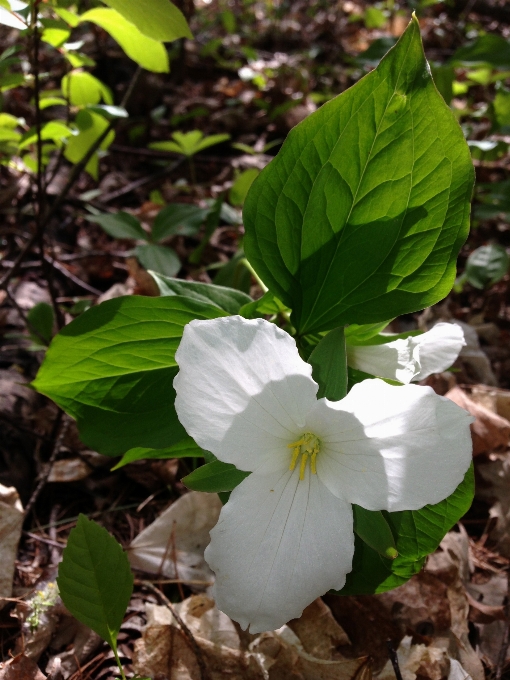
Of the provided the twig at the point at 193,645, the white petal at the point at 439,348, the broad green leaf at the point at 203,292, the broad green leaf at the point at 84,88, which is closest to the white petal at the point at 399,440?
the white petal at the point at 439,348

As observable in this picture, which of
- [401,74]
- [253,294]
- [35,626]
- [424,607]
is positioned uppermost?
[401,74]

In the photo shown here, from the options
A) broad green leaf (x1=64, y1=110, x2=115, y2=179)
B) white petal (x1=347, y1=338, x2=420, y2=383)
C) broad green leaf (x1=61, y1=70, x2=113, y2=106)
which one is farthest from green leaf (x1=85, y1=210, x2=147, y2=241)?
white petal (x1=347, y1=338, x2=420, y2=383)

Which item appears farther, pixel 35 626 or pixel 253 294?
pixel 253 294

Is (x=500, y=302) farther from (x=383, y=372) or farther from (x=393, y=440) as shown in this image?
(x=393, y=440)

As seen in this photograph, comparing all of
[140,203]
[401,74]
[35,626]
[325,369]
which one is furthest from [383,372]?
Result: [140,203]

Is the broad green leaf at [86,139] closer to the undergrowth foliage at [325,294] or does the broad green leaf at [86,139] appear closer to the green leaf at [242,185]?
the green leaf at [242,185]
